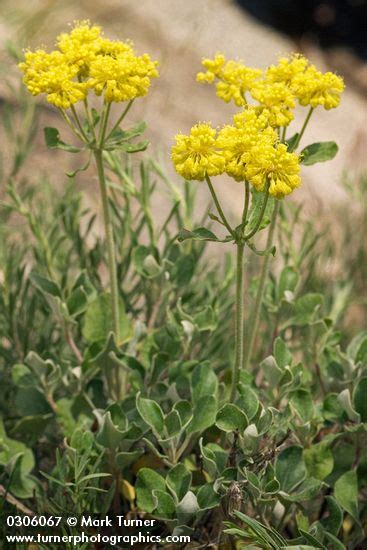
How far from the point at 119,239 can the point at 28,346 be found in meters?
0.27

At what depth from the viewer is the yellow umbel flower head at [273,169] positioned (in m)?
0.92

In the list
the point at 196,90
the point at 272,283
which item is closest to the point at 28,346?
the point at 272,283

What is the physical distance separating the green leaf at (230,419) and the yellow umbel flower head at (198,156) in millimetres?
312

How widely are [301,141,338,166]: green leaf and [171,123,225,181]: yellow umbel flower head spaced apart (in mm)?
261

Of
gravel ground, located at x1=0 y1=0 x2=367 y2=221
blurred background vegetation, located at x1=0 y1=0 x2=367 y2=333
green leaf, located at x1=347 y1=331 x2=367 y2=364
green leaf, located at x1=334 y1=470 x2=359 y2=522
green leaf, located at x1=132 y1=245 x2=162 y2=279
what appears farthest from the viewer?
gravel ground, located at x1=0 y1=0 x2=367 y2=221

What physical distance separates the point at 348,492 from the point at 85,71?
711 millimetres

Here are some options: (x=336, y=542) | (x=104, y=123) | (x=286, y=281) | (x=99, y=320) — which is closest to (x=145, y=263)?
(x=99, y=320)

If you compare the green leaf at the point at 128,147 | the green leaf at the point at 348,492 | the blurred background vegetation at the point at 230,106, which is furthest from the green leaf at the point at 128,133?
the blurred background vegetation at the point at 230,106

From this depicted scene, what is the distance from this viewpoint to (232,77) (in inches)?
46.4

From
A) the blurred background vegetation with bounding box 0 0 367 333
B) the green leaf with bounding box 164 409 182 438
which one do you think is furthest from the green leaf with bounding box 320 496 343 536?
the blurred background vegetation with bounding box 0 0 367 333

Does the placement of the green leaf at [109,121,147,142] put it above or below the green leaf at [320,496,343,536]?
above

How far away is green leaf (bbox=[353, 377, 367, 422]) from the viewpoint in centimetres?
119

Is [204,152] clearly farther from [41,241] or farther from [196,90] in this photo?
[196,90]

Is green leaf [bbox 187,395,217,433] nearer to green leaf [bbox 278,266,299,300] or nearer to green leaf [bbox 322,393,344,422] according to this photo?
green leaf [bbox 322,393,344,422]
